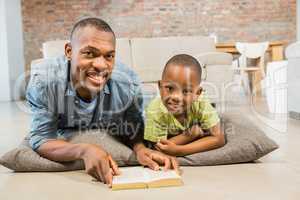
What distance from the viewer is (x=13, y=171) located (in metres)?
1.95

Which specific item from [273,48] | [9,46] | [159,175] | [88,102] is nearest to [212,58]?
[273,48]

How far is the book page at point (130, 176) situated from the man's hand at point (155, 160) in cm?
4

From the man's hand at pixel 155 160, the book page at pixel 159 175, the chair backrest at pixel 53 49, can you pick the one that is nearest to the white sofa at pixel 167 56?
the chair backrest at pixel 53 49

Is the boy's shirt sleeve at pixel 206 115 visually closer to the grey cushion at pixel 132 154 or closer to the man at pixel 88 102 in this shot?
the grey cushion at pixel 132 154

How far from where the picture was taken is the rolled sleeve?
73.4 inches

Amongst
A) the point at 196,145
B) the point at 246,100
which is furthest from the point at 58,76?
the point at 246,100

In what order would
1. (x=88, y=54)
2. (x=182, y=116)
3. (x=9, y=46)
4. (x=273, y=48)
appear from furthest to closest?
(x=9, y=46), (x=273, y=48), (x=182, y=116), (x=88, y=54)

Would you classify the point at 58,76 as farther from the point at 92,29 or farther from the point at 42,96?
the point at 92,29

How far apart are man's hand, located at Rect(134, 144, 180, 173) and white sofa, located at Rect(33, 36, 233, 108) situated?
2.40m

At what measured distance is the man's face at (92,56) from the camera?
1.75 meters

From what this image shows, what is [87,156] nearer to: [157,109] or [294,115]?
[157,109]

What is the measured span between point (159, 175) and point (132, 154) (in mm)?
290

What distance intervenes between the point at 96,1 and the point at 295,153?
5749 millimetres

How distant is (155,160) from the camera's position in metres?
1.82
